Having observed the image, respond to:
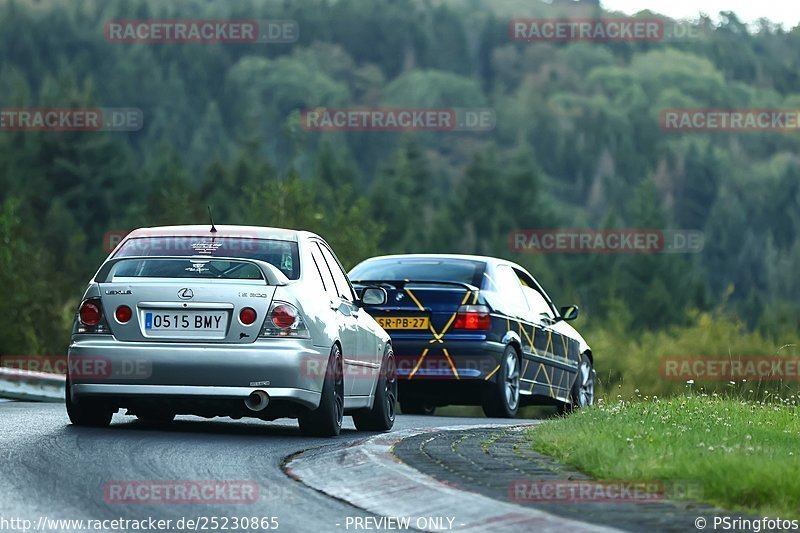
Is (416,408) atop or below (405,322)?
below

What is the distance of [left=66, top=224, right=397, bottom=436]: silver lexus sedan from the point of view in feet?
37.3

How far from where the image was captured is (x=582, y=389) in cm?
2014

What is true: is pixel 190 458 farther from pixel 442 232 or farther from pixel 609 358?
pixel 442 232

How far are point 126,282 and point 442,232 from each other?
116m

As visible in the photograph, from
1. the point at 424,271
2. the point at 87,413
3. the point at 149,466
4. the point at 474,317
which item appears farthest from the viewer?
the point at 424,271

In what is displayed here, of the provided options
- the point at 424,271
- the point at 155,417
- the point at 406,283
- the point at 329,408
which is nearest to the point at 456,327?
the point at 406,283

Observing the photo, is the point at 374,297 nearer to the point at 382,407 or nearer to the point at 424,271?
the point at 382,407

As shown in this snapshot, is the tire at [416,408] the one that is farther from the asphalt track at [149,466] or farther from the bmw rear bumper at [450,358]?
the asphalt track at [149,466]

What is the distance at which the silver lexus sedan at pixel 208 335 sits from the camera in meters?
11.4

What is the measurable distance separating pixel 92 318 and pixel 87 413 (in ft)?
2.94

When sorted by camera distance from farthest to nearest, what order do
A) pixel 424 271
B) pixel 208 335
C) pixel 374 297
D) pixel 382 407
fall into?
pixel 424 271, pixel 374 297, pixel 382 407, pixel 208 335

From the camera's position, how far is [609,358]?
49.5m

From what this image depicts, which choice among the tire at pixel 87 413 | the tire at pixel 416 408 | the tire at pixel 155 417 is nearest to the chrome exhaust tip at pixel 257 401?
the tire at pixel 87 413

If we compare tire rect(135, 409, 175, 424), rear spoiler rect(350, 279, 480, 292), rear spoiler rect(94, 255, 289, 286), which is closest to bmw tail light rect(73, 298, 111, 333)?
rear spoiler rect(94, 255, 289, 286)
